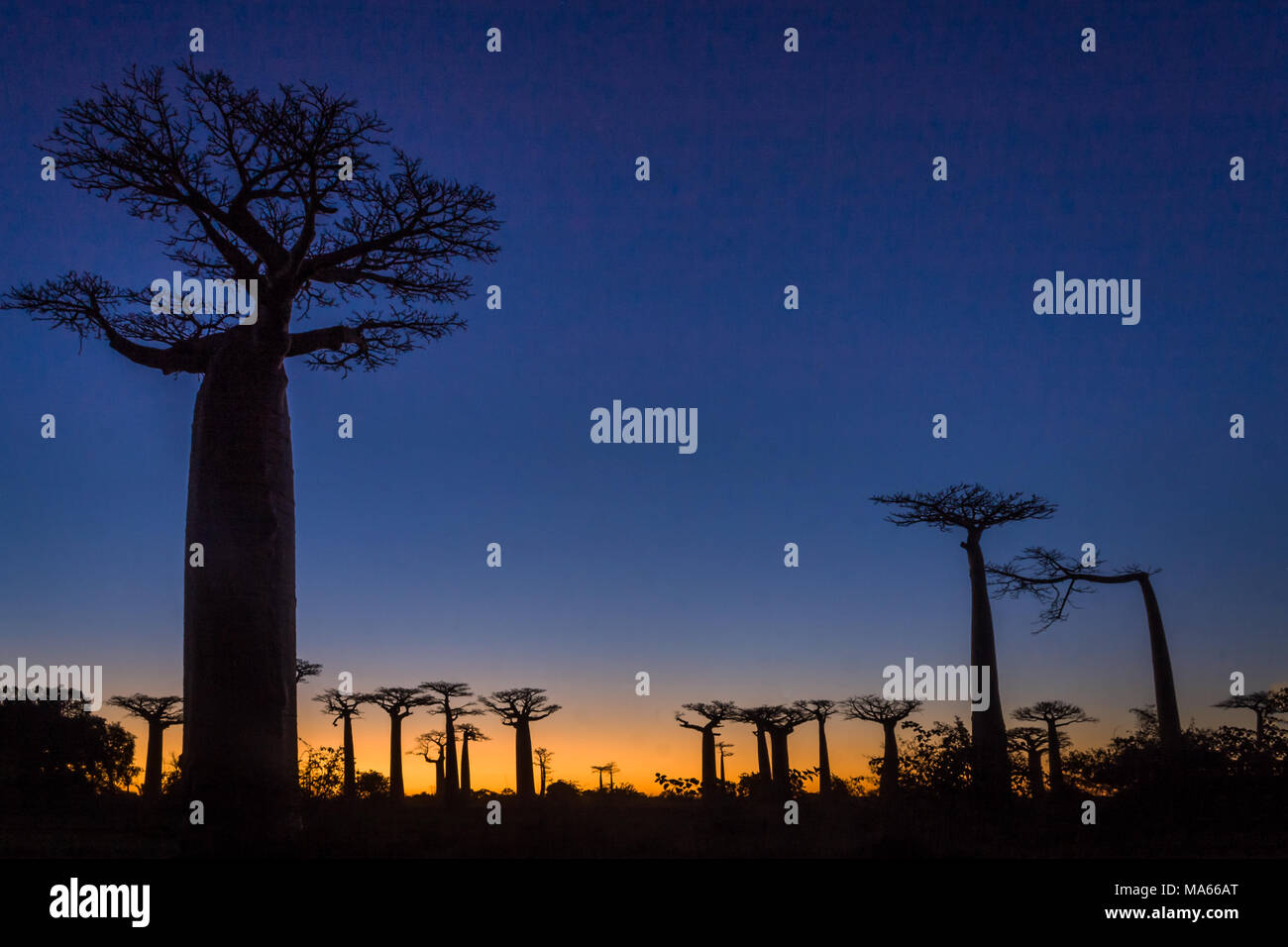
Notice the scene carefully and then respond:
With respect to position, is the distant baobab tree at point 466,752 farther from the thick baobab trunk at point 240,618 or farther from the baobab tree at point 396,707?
the thick baobab trunk at point 240,618

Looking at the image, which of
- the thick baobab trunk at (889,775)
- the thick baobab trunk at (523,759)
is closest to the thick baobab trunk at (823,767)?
the thick baobab trunk at (889,775)

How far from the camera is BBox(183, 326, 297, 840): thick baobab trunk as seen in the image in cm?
793

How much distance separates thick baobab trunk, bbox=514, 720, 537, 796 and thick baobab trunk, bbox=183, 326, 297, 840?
1658 centimetres

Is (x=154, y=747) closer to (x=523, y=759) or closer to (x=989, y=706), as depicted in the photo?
(x=523, y=759)

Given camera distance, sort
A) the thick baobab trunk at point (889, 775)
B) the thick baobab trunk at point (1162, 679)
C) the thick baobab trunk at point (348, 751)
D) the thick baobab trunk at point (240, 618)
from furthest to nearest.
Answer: the thick baobab trunk at point (348, 751), the thick baobab trunk at point (889, 775), the thick baobab trunk at point (1162, 679), the thick baobab trunk at point (240, 618)

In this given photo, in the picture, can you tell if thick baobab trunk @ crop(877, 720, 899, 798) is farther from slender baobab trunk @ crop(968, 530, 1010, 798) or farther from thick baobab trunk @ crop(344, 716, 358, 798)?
thick baobab trunk @ crop(344, 716, 358, 798)

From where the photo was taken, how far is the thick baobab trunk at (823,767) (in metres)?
19.5

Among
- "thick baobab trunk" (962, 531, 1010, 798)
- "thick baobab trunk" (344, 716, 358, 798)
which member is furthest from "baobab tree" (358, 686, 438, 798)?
"thick baobab trunk" (962, 531, 1010, 798)

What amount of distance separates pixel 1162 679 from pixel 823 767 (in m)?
10.0

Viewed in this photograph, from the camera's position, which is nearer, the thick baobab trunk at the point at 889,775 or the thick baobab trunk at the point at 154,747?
the thick baobab trunk at the point at 889,775

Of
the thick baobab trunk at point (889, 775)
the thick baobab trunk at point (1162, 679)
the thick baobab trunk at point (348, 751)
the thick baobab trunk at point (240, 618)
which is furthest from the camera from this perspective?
the thick baobab trunk at point (348, 751)

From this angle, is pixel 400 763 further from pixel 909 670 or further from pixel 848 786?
pixel 909 670

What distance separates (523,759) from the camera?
83.9ft
